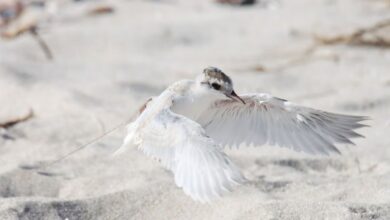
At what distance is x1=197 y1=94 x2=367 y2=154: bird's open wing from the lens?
359 cm

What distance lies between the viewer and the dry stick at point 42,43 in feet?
19.3

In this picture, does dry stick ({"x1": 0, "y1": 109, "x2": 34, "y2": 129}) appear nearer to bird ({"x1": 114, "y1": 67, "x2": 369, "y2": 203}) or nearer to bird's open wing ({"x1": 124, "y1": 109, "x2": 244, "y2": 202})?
bird ({"x1": 114, "y1": 67, "x2": 369, "y2": 203})

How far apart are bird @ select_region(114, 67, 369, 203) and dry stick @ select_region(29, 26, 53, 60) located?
7.45ft

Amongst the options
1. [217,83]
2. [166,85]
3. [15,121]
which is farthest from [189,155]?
[166,85]

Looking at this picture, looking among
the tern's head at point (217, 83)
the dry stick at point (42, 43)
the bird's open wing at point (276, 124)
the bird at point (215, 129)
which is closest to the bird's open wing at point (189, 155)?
the bird at point (215, 129)

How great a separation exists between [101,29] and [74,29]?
18 cm

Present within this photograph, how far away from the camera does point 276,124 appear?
Result: 3.73 m

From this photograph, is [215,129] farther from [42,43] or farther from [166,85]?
[42,43]

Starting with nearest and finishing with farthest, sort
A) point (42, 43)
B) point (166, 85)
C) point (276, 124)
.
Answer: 1. point (276, 124)
2. point (166, 85)
3. point (42, 43)

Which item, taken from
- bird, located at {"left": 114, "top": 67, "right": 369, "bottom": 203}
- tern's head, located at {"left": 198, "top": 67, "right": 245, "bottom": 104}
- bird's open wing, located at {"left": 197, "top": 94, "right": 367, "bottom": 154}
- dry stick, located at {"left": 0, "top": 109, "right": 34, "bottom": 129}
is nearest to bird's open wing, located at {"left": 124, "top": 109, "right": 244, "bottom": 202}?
bird, located at {"left": 114, "top": 67, "right": 369, "bottom": 203}

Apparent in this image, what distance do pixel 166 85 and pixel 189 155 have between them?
2.31 m

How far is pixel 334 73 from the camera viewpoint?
221 inches

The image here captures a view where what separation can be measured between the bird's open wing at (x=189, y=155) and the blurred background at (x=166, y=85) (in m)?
0.38

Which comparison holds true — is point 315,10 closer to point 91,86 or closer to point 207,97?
point 91,86
